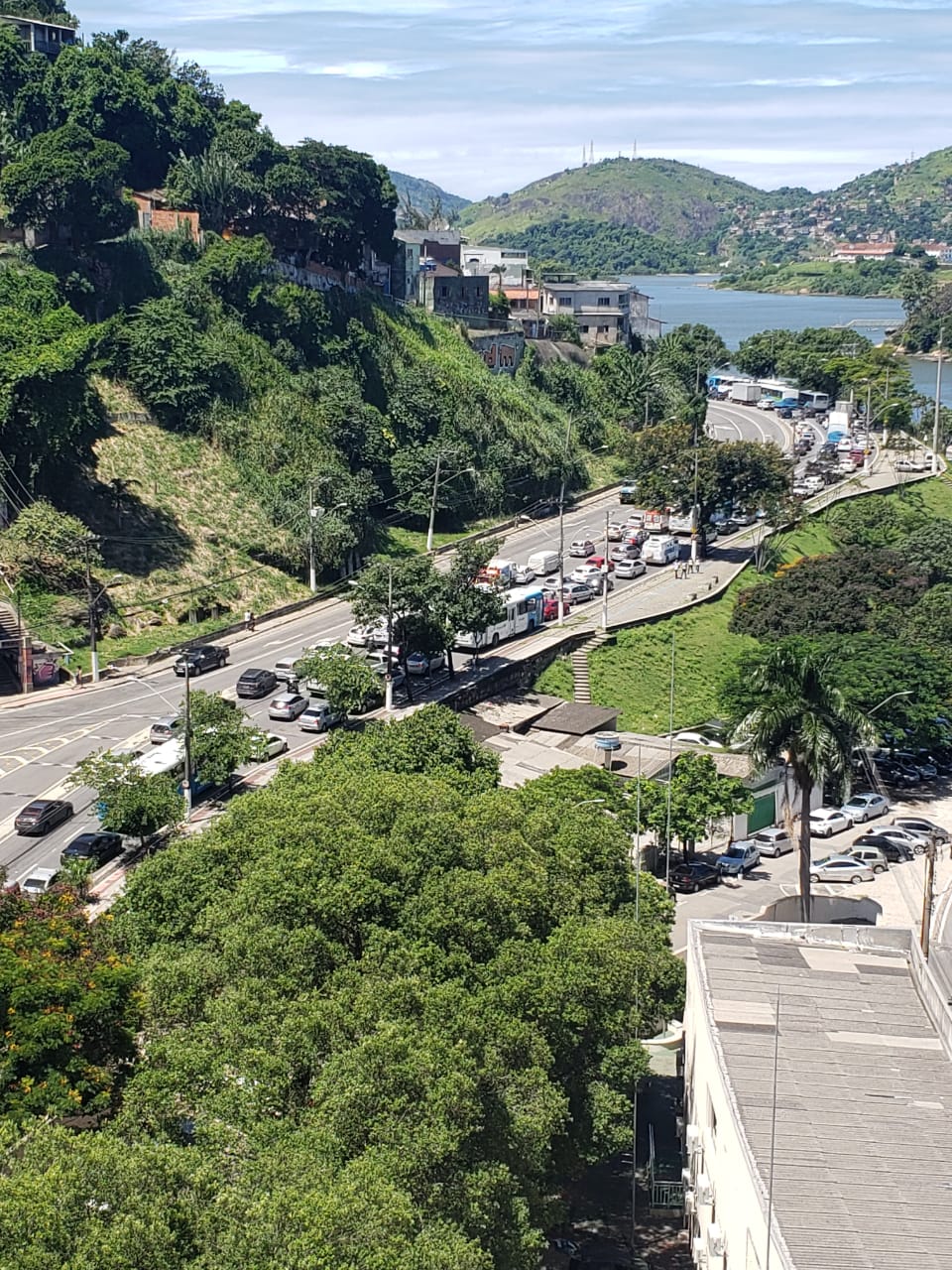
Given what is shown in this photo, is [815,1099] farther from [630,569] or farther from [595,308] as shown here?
[595,308]

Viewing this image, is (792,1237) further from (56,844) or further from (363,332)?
(363,332)

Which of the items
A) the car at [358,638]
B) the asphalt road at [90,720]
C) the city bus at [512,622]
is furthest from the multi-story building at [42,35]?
the car at [358,638]

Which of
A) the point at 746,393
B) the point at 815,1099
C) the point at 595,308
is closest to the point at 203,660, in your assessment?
the point at 815,1099

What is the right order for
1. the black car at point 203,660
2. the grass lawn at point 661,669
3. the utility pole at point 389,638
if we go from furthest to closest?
the grass lawn at point 661,669 → the black car at point 203,660 → the utility pole at point 389,638

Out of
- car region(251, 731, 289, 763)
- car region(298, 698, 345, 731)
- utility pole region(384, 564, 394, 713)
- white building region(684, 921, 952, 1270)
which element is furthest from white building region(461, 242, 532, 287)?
white building region(684, 921, 952, 1270)

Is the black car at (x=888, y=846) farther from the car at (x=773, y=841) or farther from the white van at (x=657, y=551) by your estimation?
the white van at (x=657, y=551)

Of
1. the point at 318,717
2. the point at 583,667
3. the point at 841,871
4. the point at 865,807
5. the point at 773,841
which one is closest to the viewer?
the point at 841,871
